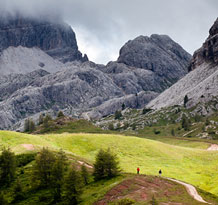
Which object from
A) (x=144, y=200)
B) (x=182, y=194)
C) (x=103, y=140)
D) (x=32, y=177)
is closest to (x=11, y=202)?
(x=32, y=177)

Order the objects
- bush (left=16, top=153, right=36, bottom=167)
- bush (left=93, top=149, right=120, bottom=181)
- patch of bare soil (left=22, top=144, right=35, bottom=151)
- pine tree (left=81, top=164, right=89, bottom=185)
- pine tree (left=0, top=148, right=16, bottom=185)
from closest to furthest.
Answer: pine tree (left=81, top=164, right=89, bottom=185), pine tree (left=0, top=148, right=16, bottom=185), bush (left=93, top=149, right=120, bottom=181), bush (left=16, top=153, right=36, bottom=167), patch of bare soil (left=22, top=144, right=35, bottom=151)

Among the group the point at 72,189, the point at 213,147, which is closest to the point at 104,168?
the point at 72,189

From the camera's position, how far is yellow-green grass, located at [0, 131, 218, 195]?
230ft

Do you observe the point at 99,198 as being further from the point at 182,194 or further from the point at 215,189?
the point at 215,189

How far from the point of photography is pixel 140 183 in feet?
162

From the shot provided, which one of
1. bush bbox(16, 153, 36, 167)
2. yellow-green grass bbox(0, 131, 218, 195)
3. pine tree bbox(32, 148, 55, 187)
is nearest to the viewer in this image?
pine tree bbox(32, 148, 55, 187)

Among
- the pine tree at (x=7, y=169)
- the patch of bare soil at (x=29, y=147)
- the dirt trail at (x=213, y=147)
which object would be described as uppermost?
the patch of bare soil at (x=29, y=147)

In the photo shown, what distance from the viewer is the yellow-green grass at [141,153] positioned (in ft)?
230

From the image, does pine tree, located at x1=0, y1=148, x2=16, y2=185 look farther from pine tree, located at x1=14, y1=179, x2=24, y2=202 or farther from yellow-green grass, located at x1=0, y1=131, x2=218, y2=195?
yellow-green grass, located at x1=0, y1=131, x2=218, y2=195

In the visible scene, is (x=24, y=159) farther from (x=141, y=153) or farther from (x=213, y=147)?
(x=213, y=147)

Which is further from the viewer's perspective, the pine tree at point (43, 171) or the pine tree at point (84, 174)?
the pine tree at point (84, 174)

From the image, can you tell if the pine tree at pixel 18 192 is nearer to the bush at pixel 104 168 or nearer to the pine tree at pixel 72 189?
the pine tree at pixel 72 189

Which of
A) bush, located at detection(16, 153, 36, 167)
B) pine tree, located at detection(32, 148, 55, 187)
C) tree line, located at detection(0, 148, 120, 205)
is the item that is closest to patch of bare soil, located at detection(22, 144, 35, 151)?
bush, located at detection(16, 153, 36, 167)

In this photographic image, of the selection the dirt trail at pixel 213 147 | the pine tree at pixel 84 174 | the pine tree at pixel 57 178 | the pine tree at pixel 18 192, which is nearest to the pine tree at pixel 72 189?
the pine tree at pixel 57 178
